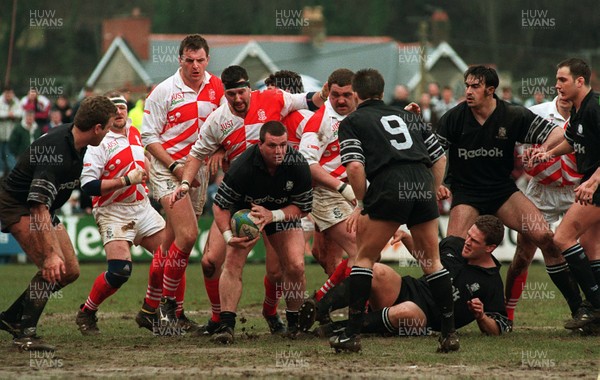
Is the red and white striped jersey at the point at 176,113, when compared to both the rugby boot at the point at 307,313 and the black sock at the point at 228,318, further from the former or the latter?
the rugby boot at the point at 307,313

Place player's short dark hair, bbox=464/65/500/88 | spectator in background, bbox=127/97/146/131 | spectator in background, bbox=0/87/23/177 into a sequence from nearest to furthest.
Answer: player's short dark hair, bbox=464/65/500/88
spectator in background, bbox=127/97/146/131
spectator in background, bbox=0/87/23/177

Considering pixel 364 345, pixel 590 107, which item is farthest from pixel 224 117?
pixel 590 107

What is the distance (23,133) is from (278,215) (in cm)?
1254

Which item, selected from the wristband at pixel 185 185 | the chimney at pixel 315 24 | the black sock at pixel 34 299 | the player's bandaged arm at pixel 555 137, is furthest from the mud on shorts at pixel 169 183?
the chimney at pixel 315 24

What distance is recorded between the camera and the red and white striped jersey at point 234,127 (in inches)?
421

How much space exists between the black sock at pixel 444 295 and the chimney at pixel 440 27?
2444 centimetres

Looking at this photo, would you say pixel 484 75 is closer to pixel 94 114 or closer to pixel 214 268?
pixel 214 268

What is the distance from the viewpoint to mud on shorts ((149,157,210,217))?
11.3m

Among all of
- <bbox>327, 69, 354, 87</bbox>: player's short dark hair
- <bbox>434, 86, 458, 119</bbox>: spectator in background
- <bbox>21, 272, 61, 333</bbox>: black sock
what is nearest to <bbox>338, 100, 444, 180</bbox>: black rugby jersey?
<bbox>327, 69, 354, 87</bbox>: player's short dark hair

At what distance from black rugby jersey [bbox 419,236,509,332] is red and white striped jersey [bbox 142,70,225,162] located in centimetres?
300

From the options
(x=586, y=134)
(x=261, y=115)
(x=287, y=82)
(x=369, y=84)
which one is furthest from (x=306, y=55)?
(x=369, y=84)

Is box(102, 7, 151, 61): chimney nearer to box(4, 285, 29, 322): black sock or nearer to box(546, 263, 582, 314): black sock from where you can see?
box(4, 285, 29, 322): black sock

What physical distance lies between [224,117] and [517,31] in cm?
2318

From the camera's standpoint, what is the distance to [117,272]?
11.1 meters
